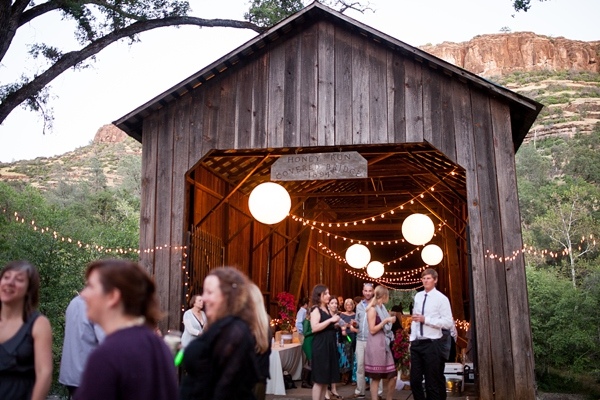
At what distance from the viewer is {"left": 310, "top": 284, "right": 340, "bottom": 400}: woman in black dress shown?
26.1 feet

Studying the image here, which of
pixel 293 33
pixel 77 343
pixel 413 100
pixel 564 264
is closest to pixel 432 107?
pixel 413 100

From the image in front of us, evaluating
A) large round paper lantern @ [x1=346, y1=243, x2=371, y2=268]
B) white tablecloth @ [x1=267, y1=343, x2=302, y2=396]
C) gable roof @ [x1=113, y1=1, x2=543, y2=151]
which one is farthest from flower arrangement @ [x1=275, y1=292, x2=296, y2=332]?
gable roof @ [x1=113, y1=1, x2=543, y2=151]

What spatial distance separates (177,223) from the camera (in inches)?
353

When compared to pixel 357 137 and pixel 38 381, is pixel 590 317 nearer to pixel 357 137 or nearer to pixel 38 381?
pixel 357 137

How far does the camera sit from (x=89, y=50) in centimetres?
1398

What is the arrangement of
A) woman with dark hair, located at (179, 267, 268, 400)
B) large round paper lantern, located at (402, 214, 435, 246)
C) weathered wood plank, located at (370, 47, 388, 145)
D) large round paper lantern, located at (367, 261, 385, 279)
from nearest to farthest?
woman with dark hair, located at (179, 267, 268, 400)
weathered wood plank, located at (370, 47, 388, 145)
large round paper lantern, located at (402, 214, 435, 246)
large round paper lantern, located at (367, 261, 385, 279)

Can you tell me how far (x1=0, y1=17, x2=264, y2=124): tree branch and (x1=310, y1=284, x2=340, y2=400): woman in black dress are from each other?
8015 millimetres

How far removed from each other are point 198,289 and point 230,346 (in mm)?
7749

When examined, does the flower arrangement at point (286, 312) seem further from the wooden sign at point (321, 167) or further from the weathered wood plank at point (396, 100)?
the weathered wood plank at point (396, 100)

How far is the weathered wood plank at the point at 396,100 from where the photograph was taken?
28.0ft

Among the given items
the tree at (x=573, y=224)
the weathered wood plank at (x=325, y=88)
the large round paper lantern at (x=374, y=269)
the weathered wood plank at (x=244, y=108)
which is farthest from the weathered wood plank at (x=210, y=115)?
the tree at (x=573, y=224)

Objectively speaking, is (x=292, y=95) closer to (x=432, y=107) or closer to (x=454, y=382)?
(x=432, y=107)

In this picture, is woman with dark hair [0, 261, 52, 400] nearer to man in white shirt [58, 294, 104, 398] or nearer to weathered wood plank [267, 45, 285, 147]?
man in white shirt [58, 294, 104, 398]

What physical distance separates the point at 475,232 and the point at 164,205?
436 centimetres
